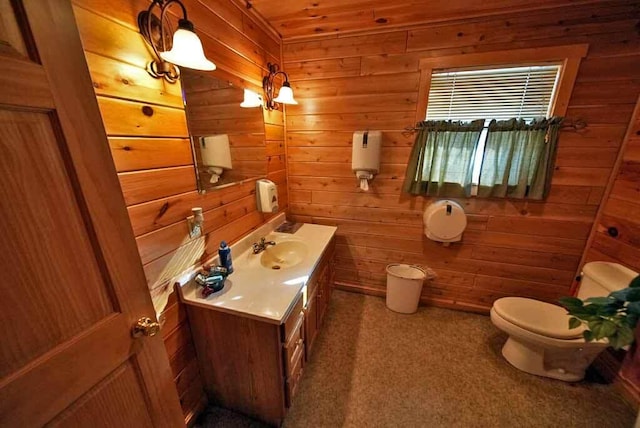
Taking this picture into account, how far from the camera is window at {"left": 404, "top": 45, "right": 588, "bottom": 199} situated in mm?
1585

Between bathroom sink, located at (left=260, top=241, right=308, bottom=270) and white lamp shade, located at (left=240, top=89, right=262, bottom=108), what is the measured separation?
101 cm

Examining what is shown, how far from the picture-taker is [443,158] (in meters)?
1.83

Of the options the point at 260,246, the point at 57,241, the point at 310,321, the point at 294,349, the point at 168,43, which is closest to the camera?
the point at 57,241

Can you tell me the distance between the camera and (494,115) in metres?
1.74

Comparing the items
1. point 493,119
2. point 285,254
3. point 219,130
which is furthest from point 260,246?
point 493,119

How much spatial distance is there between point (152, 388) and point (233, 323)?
1.19 ft

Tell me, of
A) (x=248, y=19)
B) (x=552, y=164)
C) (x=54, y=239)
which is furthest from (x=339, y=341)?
(x=248, y=19)

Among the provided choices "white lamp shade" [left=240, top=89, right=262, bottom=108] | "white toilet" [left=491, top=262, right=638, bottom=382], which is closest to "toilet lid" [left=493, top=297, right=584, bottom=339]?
"white toilet" [left=491, top=262, right=638, bottom=382]

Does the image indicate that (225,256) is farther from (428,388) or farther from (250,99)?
(428,388)

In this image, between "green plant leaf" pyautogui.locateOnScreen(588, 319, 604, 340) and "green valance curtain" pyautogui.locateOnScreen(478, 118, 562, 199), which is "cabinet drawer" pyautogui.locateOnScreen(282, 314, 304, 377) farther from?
"green valance curtain" pyautogui.locateOnScreen(478, 118, 562, 199)

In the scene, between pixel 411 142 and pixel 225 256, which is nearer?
pixel 225 256

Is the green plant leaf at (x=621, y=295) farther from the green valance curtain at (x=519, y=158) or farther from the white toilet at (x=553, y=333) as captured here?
the green valance curtain at (x=519, y=158)

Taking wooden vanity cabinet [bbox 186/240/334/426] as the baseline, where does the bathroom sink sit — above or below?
above

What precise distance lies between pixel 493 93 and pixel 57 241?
7.91 ft
